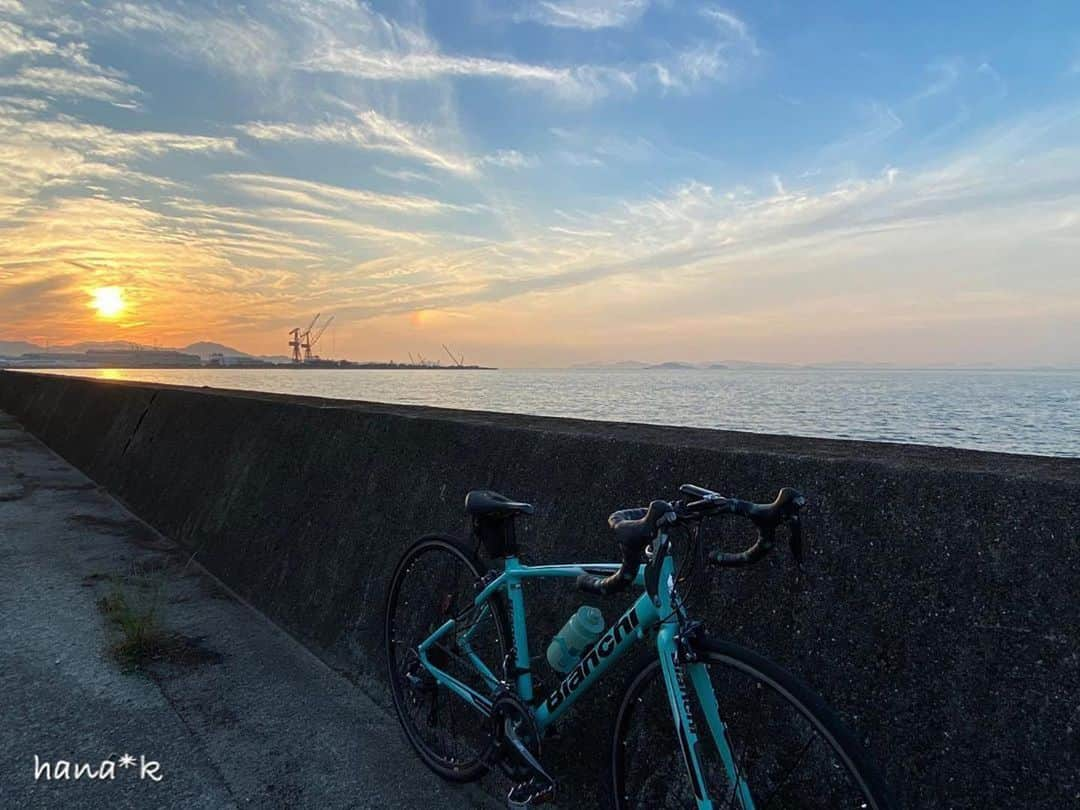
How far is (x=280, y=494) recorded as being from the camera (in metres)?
5.50

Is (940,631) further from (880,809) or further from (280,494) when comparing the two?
(280,494)

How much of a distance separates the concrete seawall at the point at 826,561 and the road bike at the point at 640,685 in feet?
0.73

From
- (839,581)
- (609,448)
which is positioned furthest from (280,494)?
(839,581)

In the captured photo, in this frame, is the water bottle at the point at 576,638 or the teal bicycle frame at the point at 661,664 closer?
the teal bicycle frame at the point at 661,664

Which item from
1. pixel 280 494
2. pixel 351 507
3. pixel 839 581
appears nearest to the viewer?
pixel 839 581

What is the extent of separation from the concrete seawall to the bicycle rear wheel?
31 cm

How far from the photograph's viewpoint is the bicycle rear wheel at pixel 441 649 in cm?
315

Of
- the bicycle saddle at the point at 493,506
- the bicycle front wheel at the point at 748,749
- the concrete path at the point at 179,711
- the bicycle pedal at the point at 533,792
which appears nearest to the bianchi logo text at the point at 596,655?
the bicycle front wheel at the point at 748,749

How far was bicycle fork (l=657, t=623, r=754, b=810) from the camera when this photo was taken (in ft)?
6.64

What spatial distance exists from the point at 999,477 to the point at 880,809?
108 centimetres

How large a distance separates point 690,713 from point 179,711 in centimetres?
281

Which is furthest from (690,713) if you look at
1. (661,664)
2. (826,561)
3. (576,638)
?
(826,561)

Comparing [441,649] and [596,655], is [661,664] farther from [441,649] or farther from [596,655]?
[441,649]

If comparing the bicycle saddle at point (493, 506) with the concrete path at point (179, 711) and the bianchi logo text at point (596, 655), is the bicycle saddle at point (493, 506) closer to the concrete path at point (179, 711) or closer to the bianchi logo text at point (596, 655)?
the bianchi logo text at point (596, 655)
